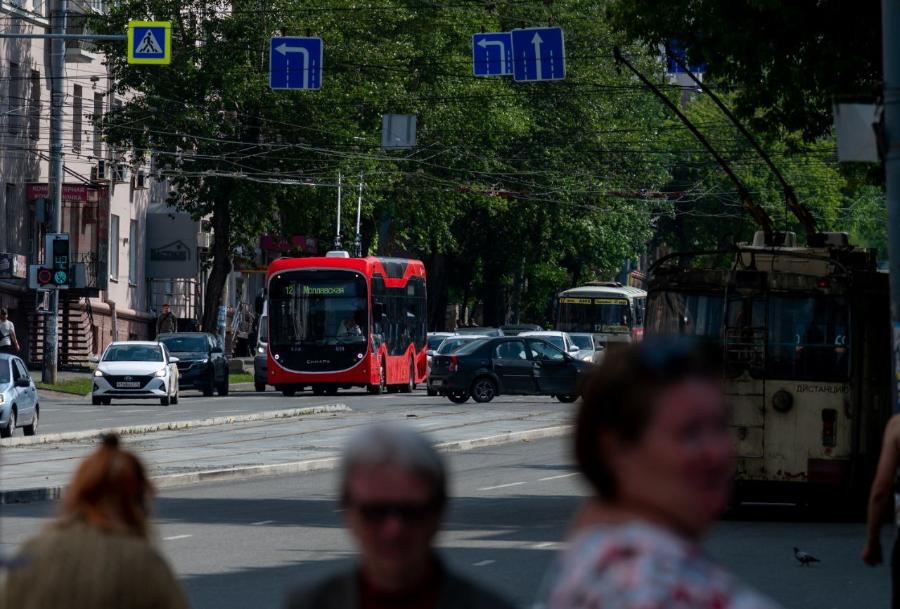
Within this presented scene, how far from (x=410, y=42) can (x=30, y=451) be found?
131 ft

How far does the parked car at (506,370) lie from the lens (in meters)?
41.6

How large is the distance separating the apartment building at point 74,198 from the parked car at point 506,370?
40.5 feet

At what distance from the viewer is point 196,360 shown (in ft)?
153

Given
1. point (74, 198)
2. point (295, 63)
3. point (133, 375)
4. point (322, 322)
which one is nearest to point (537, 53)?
point (295, 63)

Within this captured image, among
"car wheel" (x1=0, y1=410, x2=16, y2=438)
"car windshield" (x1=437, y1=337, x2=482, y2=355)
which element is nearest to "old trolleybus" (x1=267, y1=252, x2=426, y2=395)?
"car windshield" (x1=437, y1=337, x2=482, y2=355)

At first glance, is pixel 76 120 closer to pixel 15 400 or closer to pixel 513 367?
pixel 513 367

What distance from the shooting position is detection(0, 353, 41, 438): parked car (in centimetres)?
2780

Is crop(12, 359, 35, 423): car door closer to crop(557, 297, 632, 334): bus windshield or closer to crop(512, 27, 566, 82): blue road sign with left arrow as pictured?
crop(512, 27, 566, 82): blue road sign with left arrow

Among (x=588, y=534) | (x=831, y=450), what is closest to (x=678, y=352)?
(x=588, y=534)

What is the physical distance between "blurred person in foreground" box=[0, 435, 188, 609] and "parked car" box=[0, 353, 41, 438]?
946 inches

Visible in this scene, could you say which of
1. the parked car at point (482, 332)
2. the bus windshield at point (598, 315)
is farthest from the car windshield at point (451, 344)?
the bus windshield at point (598, 315)

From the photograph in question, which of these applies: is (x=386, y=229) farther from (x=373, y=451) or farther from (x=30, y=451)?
(x=373, y=451)

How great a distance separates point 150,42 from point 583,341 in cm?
2235

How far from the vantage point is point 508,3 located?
63906 mm
